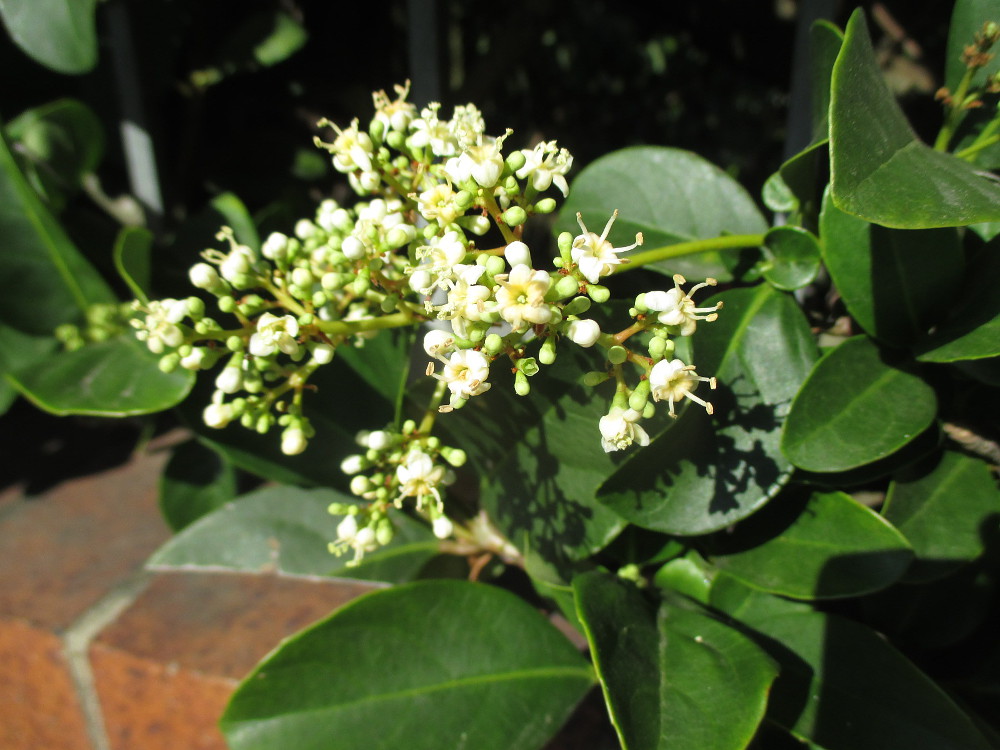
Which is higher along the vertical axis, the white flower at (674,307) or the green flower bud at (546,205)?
the green flower bud at (546,205)

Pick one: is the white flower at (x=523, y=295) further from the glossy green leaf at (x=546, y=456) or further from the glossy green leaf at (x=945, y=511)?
the glossy green leaf at (x=945, y=511)

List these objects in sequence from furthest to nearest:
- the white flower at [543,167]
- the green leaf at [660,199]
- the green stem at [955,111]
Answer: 1. the green leaf at [660,199]
2. the green stem at [955,111]
3. the white flower at [543,167]

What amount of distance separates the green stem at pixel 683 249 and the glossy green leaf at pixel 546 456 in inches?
3.7

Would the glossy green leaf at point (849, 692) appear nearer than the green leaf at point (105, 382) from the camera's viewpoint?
Yes

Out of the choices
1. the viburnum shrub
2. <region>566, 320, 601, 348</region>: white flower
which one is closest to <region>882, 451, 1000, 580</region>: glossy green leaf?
the viburnum shrub

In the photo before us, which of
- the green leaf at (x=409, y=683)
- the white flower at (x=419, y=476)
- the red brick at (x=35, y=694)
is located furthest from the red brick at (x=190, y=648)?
the white flower at (x=419, y=476)

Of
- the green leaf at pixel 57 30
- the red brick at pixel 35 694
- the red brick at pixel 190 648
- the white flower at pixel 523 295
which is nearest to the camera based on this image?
the white flower at pixel 523 295

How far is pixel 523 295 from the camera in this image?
58 centimetres

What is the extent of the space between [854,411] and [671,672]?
1.02 feet

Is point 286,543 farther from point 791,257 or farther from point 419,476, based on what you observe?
point 791,257

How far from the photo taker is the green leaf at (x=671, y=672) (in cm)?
67

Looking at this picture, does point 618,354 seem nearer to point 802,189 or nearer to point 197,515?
point 802,189

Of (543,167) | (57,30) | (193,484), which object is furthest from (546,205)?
(193,484)

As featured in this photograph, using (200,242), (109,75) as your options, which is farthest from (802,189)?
(109,75)
